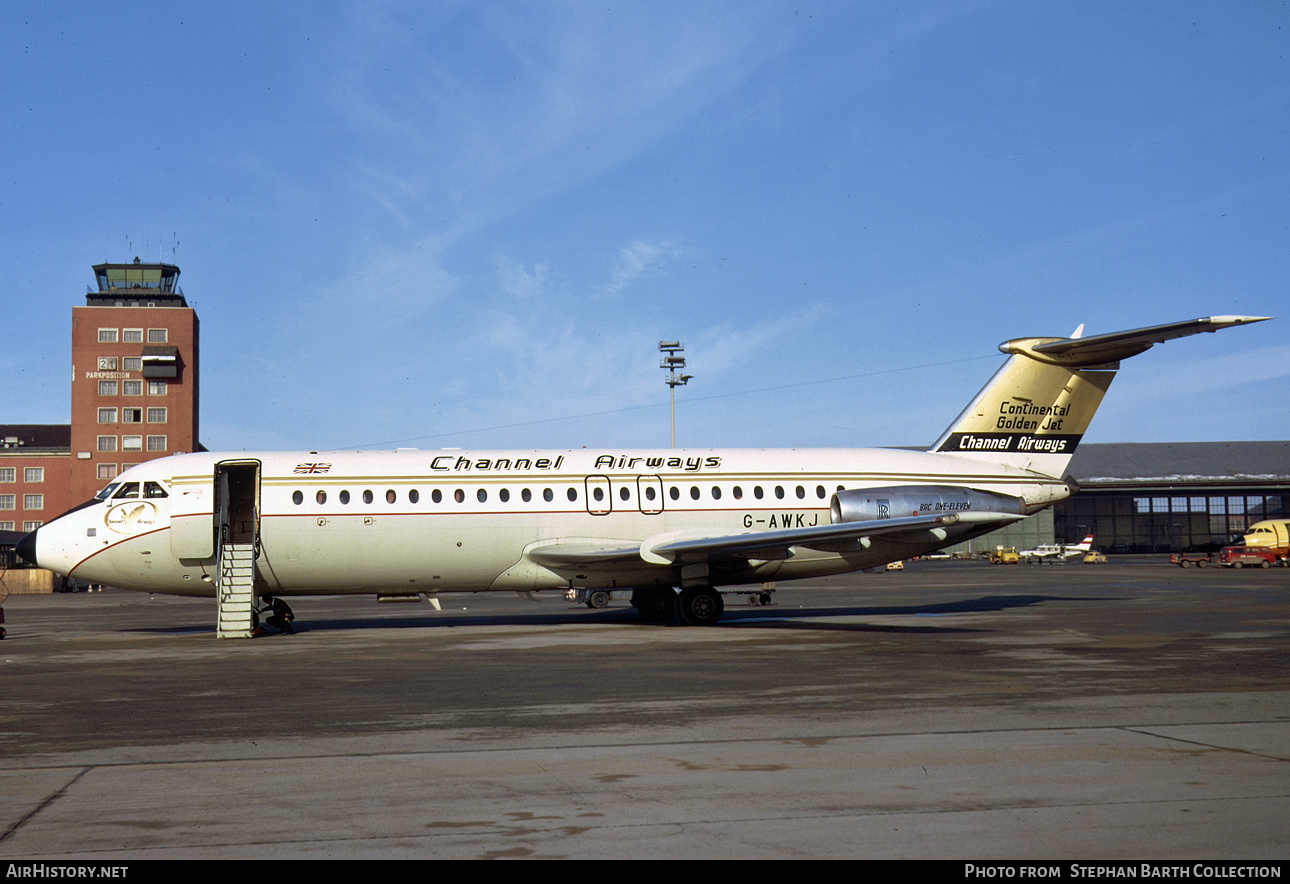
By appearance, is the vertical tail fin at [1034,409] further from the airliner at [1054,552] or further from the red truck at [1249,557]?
the airliner at [1054,552]

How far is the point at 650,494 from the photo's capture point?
23.7 meters

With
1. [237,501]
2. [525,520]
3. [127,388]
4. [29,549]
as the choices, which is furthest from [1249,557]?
[127,388]

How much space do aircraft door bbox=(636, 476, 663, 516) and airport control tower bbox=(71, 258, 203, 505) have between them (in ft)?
283

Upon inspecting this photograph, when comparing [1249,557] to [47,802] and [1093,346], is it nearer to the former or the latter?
[1093,346]

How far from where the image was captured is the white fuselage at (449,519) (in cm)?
2261

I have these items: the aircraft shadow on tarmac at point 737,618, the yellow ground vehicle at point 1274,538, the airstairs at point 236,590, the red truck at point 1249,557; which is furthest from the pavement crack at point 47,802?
the yellow ground vehicle at point 1274,538

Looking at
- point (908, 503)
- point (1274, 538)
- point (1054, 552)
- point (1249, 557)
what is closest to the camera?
point (908, 503)

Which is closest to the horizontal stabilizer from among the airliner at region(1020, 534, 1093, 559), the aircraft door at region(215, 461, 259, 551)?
the aircraft door at region(215, 461, 259, 551)

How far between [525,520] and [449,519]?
1.63 meters

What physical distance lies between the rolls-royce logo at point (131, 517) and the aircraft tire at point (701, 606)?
452 inches

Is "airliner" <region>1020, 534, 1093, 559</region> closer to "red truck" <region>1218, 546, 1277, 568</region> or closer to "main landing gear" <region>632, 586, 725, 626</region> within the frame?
"red truck" <region>1218, 546, 1277, 568</region>

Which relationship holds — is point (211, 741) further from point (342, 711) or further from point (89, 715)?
point (89, 715)

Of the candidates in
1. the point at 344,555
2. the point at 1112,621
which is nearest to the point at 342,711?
the point at 344,555

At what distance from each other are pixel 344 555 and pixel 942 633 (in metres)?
12.4
